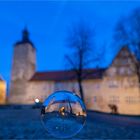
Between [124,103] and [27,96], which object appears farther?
[27,96]

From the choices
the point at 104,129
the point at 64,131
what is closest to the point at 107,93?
the point at 104,129

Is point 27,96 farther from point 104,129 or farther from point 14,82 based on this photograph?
point 104,129

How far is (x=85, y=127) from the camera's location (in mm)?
18609

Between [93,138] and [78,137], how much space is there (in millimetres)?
935

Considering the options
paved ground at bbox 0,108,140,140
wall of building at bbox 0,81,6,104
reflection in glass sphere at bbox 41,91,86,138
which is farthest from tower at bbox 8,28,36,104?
reflection in glass sphere at bbox 41,91,86,138

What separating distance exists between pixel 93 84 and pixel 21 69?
14.1 meters

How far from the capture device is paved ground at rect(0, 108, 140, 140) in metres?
A: 17.1

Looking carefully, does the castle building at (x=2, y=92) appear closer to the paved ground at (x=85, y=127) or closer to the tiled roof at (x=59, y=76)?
the tiled roof at (x=59, y=76)

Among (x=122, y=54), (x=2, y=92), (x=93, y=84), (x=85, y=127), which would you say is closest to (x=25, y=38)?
(x=2, y=92)

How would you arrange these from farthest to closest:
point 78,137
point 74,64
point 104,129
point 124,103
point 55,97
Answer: point 124,103 → point 74,64 → point 104,129 → point 78,137 → point 55,97

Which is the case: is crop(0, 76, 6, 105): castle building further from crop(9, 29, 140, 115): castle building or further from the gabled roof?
the gabled roof

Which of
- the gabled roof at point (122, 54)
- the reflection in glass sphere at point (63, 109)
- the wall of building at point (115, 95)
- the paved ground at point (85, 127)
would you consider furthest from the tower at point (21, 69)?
the reflection in glass sphere at point (63, 109)

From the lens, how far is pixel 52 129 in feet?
20.9

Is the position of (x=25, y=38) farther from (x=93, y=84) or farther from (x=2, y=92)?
(x=93, y=84)
